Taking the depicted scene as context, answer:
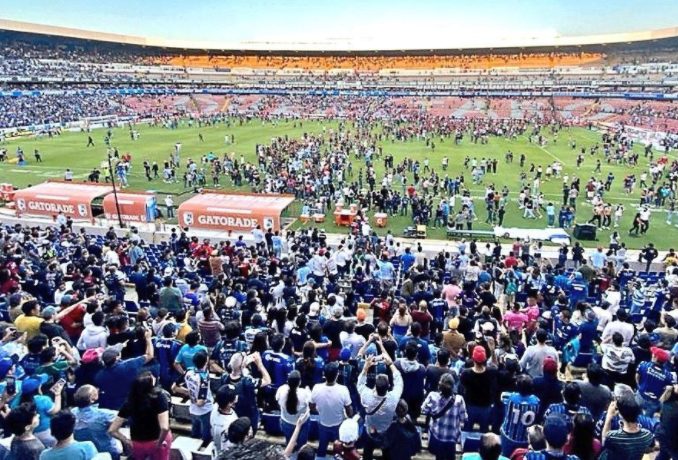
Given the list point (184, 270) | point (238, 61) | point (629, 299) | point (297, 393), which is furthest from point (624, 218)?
point (238, 61)

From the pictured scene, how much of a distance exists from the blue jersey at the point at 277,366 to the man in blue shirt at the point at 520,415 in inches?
97.9

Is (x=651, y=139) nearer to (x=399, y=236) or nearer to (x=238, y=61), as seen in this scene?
(x=399, y=236)

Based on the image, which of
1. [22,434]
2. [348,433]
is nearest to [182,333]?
[22,434]

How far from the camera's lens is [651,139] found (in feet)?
133

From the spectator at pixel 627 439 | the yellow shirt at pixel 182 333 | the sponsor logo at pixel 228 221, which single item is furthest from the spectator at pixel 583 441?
the sponsor logo at pixel 228 221

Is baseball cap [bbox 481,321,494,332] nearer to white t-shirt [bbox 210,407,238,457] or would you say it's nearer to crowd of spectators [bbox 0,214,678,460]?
crowd of spectators [bbox 0,214,678,460]

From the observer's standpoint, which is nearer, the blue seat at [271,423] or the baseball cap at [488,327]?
the blue seat at [271,423]

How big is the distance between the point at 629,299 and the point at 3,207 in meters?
26.0

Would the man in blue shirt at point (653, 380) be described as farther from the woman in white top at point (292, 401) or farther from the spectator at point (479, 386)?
the woman in white top at point (292, 401)

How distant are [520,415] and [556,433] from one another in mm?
824

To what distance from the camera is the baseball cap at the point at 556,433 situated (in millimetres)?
4391

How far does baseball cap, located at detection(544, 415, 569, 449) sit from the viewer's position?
173 inches

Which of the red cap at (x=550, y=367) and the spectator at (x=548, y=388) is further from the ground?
the red cap at (x=550, y=367)

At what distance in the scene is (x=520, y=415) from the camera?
521 centimetres
